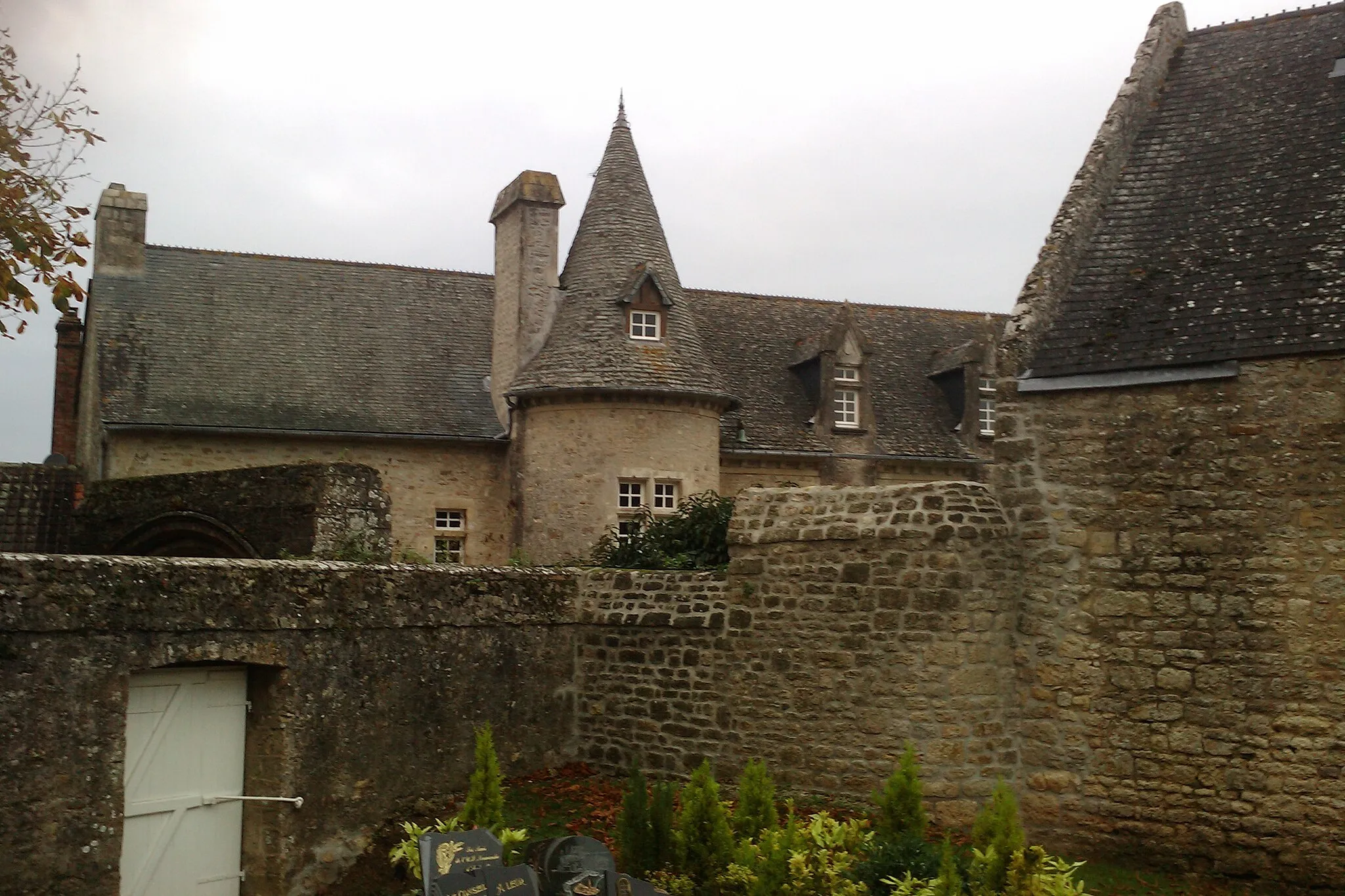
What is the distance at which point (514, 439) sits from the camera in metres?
21.0

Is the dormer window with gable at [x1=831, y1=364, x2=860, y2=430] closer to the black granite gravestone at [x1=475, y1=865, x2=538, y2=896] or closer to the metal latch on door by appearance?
the metal latch on door

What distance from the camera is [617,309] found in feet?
66.0


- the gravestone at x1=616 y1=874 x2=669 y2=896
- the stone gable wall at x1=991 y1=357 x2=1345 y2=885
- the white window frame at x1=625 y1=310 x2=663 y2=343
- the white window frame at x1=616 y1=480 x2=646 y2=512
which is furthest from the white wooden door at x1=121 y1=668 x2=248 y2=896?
the white window frame at x1=625 y1=310 x2=663 y2=343

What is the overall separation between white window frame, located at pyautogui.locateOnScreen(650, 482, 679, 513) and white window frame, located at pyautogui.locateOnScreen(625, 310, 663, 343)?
2.41 metres

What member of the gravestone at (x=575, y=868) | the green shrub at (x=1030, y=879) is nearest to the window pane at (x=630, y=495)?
the gravestone at (x=575, y=868)

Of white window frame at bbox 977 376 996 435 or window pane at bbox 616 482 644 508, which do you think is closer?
window pane at bbox 616 482 644 508

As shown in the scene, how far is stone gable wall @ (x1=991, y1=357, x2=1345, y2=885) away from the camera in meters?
9.63

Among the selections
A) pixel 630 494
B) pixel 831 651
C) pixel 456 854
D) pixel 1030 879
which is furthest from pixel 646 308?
pixel 1030 879

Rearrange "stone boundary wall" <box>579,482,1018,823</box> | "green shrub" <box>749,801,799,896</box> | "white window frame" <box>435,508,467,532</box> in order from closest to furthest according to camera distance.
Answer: "green shrub" <box>749,801,799,896</box> < "stone boundary wall" <box>579,482,1018,823</box> < "white window frame" <box>435,508,467,532</box>

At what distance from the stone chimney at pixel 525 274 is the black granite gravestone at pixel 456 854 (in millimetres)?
13380

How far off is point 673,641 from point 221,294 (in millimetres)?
14469

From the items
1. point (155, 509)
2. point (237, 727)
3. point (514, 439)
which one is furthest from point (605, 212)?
point (237, 727)

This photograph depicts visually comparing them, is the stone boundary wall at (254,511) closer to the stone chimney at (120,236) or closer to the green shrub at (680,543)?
the green shrub at (680,543)

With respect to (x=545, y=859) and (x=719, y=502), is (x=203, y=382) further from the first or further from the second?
(x=545, y=859)
